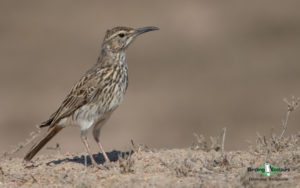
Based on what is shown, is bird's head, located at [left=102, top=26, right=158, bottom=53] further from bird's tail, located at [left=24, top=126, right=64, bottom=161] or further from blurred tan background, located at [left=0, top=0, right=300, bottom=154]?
blurred tan background, located at [left=0, top=0, right=300, bottom=154]

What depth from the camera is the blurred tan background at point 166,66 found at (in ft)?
48.5

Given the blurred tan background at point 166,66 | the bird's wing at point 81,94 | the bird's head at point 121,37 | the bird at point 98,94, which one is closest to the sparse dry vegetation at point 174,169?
the bird at point 98,94

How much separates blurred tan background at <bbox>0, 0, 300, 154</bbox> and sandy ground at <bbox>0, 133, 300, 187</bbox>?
5331 millimetres

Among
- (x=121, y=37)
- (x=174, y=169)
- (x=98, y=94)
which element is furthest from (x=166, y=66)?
(x=174, y=169)

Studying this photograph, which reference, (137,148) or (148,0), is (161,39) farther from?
(137,148)

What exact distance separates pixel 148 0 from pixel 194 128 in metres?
9.58

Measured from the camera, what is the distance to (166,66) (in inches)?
721

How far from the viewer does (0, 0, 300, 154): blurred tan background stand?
582 inches

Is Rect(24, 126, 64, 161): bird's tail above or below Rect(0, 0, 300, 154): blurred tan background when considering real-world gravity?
below

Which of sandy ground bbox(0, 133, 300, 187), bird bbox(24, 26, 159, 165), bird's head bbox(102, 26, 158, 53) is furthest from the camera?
bird's head bbox(102, 26, 158, 53)

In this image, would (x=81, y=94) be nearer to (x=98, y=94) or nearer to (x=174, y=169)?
(x=98, y=94)

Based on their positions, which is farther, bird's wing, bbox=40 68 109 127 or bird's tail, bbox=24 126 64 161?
bird's tail, bbox=24 126 64 161

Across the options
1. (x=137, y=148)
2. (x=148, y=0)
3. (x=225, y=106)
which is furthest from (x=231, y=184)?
(x=148, y=0)

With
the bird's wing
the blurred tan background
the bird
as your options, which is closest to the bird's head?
the bird
